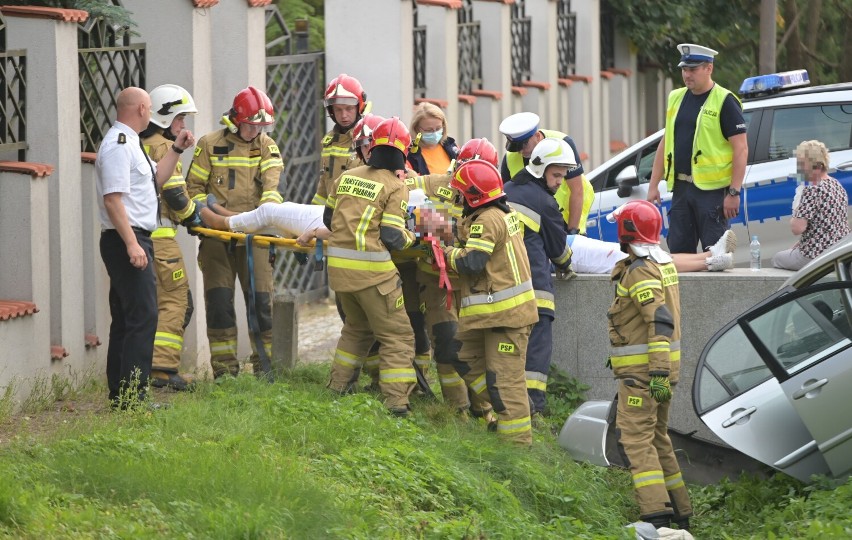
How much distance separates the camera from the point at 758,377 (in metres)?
8.10

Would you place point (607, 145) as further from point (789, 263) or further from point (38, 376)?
point (38, 376)

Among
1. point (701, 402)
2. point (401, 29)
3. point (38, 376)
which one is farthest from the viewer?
point (401, 29)

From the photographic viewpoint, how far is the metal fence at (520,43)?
19.9 m

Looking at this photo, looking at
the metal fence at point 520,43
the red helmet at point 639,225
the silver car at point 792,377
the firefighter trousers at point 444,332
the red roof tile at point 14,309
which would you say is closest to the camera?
the silver car at point 792,377

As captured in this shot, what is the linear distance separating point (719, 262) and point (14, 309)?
4.64 meters

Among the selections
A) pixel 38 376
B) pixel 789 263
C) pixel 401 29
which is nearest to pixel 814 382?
pixel 789 263

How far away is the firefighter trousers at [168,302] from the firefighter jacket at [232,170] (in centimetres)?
44

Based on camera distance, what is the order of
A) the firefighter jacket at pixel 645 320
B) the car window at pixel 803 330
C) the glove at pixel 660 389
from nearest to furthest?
1. the car window at pixel 803 330
2. the glove at pixel 660 389
3. the firefighter jacket at pixel 645 320

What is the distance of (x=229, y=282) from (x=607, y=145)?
14.0 m

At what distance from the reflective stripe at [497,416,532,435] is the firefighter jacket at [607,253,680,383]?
771 millimetres

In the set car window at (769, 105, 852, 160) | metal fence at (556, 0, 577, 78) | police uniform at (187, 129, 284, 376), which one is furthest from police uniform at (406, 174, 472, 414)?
metal fence at (556, 0, 577, 78)

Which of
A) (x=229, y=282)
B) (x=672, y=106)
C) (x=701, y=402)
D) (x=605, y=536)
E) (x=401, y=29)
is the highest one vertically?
(x=401, y=29)

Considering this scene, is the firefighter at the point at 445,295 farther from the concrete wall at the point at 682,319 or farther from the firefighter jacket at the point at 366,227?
the concrete wall at the point at 682,319

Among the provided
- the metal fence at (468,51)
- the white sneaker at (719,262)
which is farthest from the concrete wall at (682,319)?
the metal fence at (468,51)
